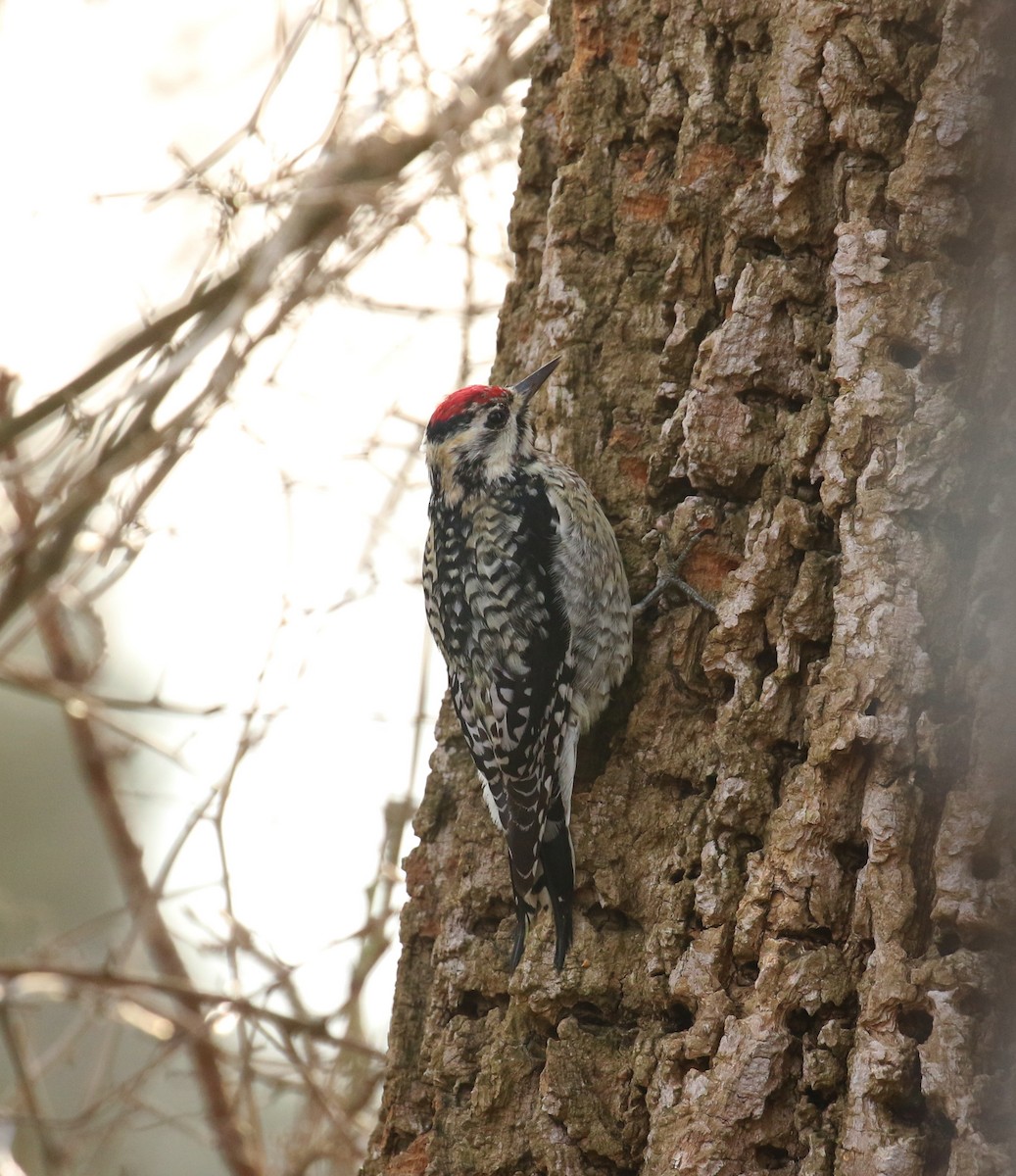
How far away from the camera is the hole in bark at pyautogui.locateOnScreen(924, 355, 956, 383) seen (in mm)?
Answer: 2441

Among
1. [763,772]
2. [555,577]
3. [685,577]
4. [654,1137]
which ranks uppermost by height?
[555,577]

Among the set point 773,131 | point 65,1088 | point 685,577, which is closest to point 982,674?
Result: point 685,577

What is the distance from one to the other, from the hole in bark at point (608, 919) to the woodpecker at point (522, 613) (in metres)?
0.06

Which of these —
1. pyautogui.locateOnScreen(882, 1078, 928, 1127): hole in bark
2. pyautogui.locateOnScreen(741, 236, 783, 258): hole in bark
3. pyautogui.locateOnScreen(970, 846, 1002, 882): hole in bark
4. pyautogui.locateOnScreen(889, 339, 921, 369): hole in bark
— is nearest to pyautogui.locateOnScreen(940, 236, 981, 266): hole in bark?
pyautogui.locateOnScreen(889, 339, 921, 369): hole in bark

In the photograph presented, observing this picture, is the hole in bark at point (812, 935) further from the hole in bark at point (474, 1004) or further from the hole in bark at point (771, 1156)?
the hole in bark at point (474, 1004)

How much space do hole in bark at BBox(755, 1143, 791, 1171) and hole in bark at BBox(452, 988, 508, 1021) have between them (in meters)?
0.76

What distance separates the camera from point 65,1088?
847 centimetres

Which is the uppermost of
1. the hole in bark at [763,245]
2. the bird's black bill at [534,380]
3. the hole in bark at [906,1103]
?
the bird's black bill at [534,380]

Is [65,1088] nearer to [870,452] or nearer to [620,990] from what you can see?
[620,990]

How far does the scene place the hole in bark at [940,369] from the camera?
2441 mm

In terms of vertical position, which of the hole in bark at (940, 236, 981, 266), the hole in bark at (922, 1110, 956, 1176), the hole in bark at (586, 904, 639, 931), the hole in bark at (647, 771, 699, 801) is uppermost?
the hole in bark at (940, 236, 981, 266)

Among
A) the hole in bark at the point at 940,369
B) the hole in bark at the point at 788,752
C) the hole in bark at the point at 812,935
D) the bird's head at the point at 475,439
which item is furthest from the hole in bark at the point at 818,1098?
the bird's head at the point at 475,439

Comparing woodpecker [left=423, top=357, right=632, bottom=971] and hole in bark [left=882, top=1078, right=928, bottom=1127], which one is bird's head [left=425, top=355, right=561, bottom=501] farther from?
hole in bark [left=882, top=1078, right=928, bottom=1127]

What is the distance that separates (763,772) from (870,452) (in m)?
0.65
